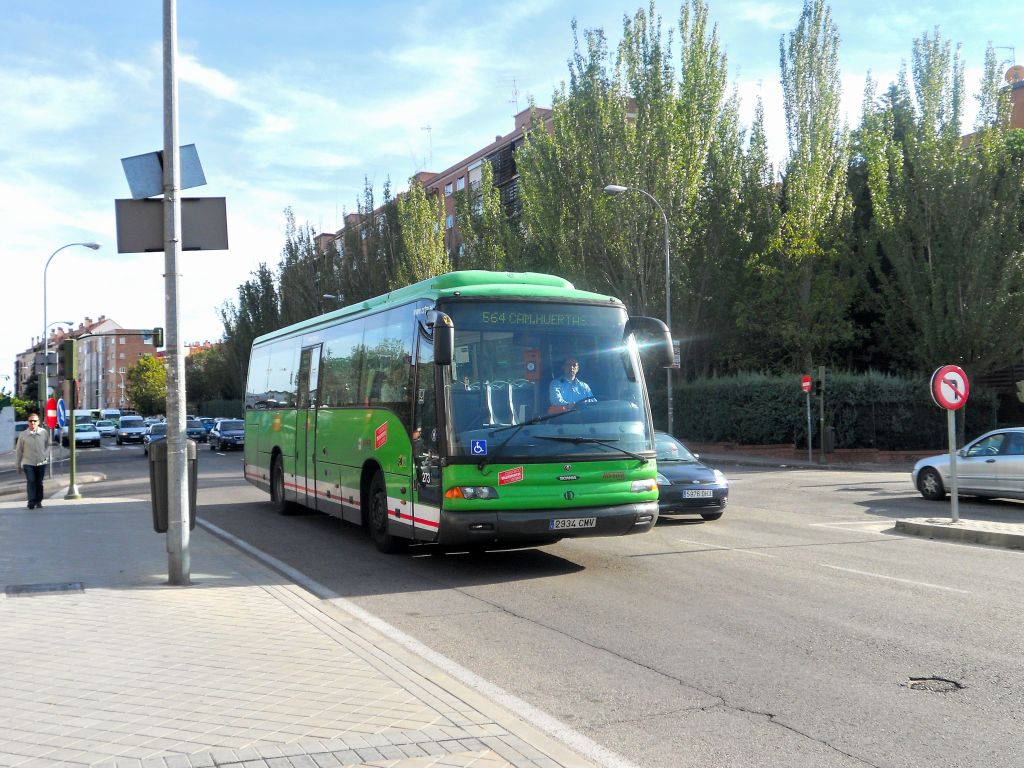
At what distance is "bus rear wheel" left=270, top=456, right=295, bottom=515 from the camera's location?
1709cm

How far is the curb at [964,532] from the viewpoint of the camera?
12438mm

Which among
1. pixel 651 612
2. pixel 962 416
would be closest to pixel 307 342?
pixel 651 612

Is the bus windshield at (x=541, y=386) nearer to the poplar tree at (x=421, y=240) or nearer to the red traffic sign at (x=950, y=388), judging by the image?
the red traffic sign at (x=950, y=388)

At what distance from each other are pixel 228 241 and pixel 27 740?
19.5ft

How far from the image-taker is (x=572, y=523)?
997cm

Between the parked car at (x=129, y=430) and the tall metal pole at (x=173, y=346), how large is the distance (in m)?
57.1

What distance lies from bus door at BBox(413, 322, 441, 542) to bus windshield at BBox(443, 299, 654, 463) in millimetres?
283

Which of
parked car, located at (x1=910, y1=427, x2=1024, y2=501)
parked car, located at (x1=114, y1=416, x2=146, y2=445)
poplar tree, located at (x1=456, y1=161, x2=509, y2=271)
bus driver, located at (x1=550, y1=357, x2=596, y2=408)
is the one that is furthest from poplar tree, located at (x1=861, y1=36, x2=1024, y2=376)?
parked car, located at (x1=114, y1=416, x2=146, y2=445)

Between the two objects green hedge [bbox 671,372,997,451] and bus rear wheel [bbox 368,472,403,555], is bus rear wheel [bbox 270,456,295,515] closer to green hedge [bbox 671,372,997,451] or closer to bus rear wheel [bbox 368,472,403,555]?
bus rear wheel [bbox 368,472,403,555]

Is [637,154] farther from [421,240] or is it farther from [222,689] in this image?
[222,689]

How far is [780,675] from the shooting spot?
6.21 meters

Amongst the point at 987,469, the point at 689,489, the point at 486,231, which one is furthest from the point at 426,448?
the point at 486,231

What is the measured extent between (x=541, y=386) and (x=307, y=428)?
20.5 ft

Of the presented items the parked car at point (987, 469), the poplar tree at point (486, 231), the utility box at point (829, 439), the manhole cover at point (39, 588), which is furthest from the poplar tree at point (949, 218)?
the manhole cover at point (39, 588)
